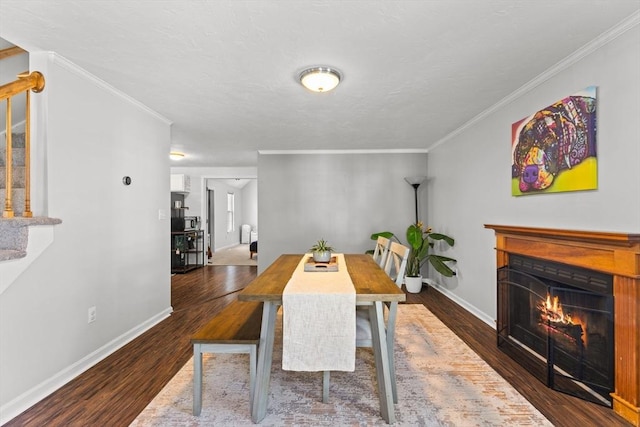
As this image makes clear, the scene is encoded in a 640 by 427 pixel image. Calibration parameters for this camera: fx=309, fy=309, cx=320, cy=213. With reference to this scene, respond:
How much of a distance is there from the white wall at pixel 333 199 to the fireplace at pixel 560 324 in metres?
2.65

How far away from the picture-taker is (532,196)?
2.60 meters

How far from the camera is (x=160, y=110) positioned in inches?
127

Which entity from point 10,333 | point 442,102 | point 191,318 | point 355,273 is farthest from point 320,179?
point 10,333

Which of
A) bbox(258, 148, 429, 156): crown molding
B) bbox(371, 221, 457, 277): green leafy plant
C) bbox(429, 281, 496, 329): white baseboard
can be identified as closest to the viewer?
bbox(429, 281, 496, 329): white baseboard

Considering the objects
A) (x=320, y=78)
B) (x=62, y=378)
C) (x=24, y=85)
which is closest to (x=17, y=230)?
(x=24, y=85)

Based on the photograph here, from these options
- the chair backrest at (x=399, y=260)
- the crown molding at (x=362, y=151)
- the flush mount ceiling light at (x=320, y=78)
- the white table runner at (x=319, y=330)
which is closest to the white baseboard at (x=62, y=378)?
the white table runner at (x=319, y=330)

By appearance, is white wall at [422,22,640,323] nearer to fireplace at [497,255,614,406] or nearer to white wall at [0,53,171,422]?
fireplace at [497,255,614,406]

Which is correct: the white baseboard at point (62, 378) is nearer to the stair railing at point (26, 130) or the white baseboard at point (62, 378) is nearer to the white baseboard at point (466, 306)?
the stair railing at point (26, 130)

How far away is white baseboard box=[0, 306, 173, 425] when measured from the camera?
179 centimetres

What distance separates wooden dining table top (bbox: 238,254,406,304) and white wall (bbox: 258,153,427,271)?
2.75 m

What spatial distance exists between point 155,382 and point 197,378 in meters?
0.65

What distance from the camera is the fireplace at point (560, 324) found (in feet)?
6.31

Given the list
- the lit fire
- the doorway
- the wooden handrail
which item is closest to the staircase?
the wooden handrail

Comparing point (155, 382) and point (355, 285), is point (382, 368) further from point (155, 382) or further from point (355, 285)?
point (155, 382)
